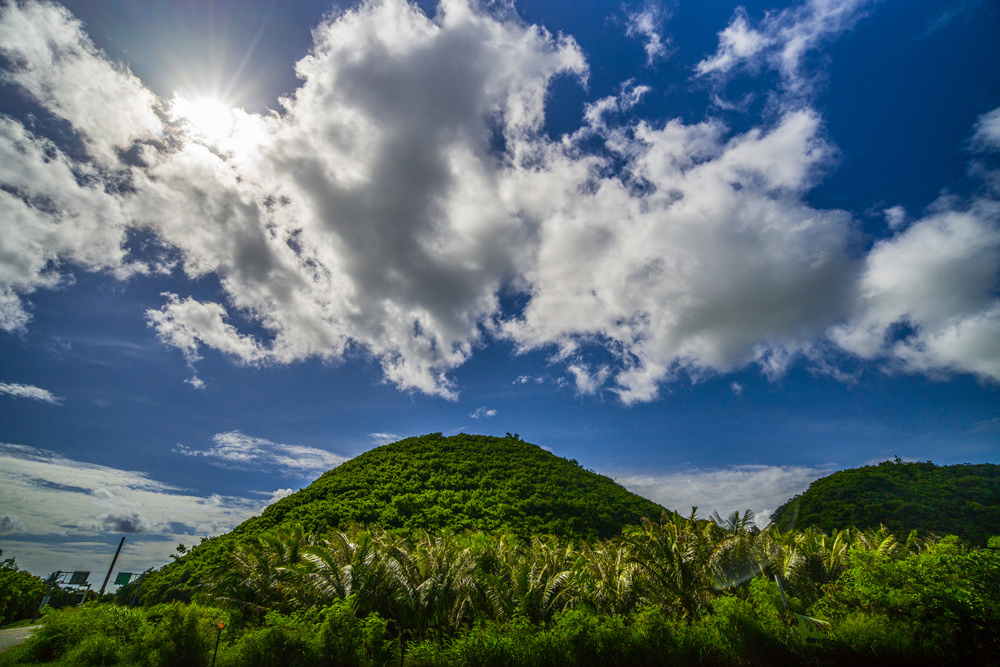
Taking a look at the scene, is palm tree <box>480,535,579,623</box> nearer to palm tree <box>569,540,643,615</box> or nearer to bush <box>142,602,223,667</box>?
palm tree <box>569,540,643,615</box>

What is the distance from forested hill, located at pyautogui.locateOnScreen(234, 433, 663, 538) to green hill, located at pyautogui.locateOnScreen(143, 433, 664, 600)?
10cm

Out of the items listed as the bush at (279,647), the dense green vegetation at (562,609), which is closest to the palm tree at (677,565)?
the dense green vegetation at (562,609)

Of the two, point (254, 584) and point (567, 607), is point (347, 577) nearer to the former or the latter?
point (254, 584)

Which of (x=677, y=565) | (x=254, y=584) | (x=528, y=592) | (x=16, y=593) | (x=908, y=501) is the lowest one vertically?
(x=16, y=593)

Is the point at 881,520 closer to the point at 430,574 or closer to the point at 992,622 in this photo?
the point at 992,622

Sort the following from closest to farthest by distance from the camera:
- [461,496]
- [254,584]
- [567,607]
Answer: [567,607], [254,584], [461,496]

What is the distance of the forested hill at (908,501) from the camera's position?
40.6 metres

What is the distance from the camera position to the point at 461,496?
1626 inches

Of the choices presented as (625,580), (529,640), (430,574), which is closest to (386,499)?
(430,574)

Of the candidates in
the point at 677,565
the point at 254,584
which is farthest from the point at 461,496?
the point at 677,565

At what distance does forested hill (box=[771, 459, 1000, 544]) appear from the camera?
133ft

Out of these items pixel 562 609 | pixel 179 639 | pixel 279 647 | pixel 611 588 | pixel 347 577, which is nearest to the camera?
pixel 279 647

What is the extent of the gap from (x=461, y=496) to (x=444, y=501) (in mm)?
1930

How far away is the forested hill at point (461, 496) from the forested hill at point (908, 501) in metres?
18.4
